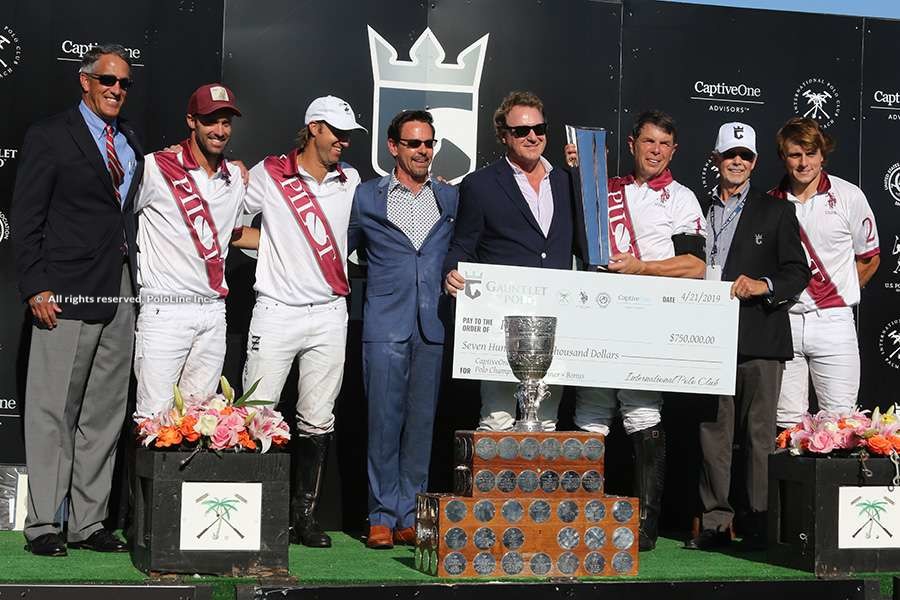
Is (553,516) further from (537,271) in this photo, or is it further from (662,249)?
(662,249)

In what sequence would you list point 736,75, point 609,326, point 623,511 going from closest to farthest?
1. point 623,511
2. point 609,326
3. point 736,75

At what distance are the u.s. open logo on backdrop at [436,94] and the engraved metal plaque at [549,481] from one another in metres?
2.14

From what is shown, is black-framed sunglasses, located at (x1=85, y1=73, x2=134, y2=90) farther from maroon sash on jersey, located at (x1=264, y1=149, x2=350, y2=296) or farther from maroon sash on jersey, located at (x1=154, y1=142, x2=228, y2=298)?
maroon sash on jersey, located at (x1=264, y1=149, x2=350, y2=296)

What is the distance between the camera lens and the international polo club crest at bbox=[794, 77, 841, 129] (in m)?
7.19

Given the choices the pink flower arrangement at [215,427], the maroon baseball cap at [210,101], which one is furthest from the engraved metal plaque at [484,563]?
the maroon baseball cap at [210,101]

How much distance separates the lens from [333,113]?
5895 mm

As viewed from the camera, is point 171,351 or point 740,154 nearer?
point 171,351

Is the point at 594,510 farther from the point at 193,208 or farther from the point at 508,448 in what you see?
the point at 193,208

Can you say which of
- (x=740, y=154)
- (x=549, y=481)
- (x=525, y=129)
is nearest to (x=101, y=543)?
(x=549, y=481)

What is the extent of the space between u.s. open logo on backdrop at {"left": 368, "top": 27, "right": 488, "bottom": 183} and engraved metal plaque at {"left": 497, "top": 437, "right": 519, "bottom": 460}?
6.79ft

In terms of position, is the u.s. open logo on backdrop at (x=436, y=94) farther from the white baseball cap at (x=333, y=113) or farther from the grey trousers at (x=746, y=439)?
the grey trousers at (x=746, y=439)

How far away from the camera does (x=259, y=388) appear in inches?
231

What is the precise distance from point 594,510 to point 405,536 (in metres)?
1.16

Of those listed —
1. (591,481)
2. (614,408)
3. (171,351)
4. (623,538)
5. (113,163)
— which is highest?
(113,163)
